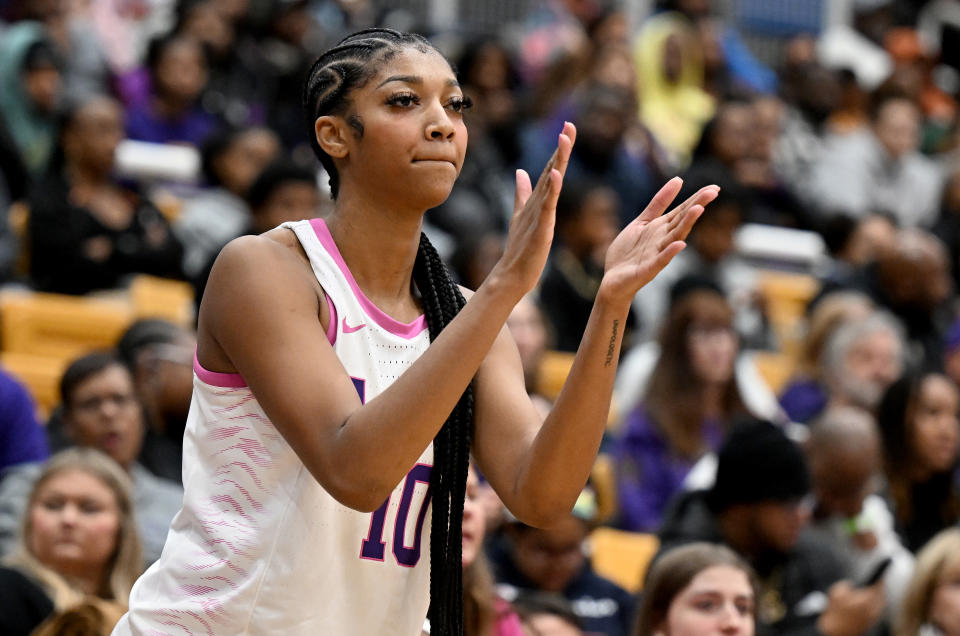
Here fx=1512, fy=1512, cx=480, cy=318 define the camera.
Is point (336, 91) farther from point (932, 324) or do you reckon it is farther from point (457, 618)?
point (932, 324)

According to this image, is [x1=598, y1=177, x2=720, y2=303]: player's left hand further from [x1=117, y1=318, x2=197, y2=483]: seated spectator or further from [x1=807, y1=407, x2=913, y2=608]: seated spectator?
[x1=807, y1=407, x2=913, y2=608]: seated spectator

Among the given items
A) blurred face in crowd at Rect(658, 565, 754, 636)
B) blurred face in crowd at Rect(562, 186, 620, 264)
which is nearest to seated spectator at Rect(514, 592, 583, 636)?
blurred face in crowd at Rect(658, 565, 754, 636)

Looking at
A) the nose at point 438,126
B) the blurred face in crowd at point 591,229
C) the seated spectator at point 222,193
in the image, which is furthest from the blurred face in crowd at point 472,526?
the blurred face in crowd at point 591,229

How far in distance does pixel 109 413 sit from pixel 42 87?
323cm

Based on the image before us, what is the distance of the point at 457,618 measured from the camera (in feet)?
7.88

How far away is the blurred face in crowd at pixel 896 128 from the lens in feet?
33.0

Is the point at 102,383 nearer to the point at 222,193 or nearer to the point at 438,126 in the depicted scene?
the point at 222,193

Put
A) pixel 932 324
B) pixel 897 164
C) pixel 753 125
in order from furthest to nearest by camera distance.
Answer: pixel 897 164, pixel 753 125, pixel 932 324

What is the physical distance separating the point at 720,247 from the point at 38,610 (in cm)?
460

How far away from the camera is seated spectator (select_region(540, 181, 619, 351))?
7199 millimetres

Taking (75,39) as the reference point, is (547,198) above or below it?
below

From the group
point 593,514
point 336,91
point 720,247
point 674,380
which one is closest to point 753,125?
point 720,247

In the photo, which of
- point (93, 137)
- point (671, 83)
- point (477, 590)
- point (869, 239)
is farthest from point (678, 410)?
point (671, 83)

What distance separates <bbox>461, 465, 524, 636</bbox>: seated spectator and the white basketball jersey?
1273 mm
